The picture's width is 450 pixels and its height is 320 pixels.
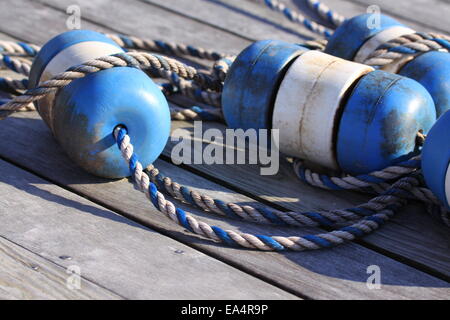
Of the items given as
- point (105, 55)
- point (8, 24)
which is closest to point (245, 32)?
point (8, 24)

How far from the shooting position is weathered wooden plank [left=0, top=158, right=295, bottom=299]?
187cm

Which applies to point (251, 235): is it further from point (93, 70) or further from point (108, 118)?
point (93, 70)

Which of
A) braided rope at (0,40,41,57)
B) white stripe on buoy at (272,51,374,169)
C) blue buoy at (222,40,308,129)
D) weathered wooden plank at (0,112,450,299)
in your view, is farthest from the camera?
braided rope at (0,40,41,57)

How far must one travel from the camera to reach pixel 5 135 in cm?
263

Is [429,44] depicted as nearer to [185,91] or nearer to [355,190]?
[355,190]

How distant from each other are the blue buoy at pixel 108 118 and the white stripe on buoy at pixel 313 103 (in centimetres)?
40

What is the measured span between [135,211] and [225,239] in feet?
1.05

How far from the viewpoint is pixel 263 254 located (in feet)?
6.80

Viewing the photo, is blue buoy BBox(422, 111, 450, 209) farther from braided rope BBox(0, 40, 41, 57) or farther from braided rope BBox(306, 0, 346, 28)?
braided rope BBox(306, 0, 346, 28)

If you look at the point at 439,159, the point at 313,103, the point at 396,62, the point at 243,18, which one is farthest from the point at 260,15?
the point at 439,159

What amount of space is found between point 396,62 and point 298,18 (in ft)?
4.61

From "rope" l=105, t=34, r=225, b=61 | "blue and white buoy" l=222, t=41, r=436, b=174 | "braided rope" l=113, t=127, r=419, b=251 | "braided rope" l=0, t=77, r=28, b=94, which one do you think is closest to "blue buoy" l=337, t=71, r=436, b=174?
"blue and white buoy" l=222, t=41, r=436, b=174


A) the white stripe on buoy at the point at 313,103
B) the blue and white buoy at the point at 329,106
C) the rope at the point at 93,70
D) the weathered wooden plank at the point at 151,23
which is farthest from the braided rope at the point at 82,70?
the weathered wooden plank at the point at 151,23

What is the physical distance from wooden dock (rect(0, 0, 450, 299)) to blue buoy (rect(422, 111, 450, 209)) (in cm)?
18
